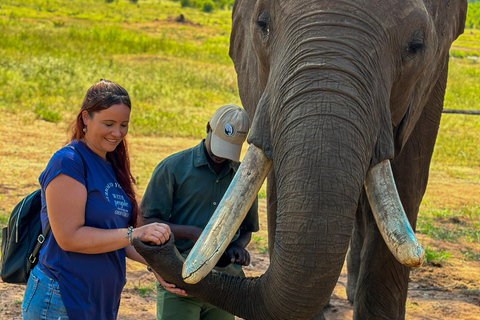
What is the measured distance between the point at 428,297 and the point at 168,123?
8.90 m

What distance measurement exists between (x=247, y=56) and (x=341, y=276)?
10.3ft

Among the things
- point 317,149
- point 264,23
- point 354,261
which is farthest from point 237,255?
point 354,261

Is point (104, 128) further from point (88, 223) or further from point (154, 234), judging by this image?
point (154, 234)

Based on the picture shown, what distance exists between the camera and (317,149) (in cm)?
260

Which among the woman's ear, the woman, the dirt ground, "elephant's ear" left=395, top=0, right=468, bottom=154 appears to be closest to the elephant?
"elephant's ear" left=395, top=0, right=468, bottom=154

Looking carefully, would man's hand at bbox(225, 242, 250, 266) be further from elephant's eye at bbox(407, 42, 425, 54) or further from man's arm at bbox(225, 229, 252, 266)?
elephant's eye at bbox(407, 42, 425, 54)

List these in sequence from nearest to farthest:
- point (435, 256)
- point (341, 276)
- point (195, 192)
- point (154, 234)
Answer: point (154, 234) < point (195, 192) < point (341, 276) < point (435, 256)

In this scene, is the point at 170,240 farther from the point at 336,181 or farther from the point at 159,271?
the point at 336,181

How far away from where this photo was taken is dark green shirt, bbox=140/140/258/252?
11.5 feet

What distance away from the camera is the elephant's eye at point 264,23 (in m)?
3.31

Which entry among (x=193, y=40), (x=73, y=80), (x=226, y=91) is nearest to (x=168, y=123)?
(x=73, y=80)

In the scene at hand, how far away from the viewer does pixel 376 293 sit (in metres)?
4.42

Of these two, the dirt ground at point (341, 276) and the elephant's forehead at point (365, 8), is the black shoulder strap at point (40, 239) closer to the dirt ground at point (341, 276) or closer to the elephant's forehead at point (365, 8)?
the elephant's forehead at point (365, 8)

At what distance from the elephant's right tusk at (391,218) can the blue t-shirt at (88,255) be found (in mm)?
1202
